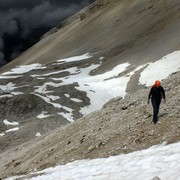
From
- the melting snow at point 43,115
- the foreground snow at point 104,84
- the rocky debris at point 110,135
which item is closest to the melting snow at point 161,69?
the foreground snow at point 104,84

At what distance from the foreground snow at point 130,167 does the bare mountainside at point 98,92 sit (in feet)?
4.86

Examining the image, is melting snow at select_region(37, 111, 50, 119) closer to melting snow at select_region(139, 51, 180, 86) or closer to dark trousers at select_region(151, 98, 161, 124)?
melting snow at select_region(139, 51, 180, 86)

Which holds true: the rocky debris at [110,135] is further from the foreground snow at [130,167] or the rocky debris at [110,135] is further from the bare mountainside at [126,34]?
the bare mountainside at [126,34]

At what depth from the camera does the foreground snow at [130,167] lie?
56.2 ft

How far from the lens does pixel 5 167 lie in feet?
113

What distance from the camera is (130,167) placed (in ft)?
62.6

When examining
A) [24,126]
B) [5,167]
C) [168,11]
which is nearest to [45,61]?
[168,11]

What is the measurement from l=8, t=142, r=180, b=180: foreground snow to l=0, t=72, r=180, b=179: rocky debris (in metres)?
1.27

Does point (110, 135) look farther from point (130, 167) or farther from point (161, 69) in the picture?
point (161, 69)

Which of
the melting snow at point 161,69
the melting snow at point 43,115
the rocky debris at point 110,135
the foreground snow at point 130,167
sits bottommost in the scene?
the melting snow at point 161,69

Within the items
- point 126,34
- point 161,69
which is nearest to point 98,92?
point 161,69

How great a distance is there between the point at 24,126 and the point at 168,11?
87350 mm

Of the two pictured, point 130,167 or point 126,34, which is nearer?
point 130,167

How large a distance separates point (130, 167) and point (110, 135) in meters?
8.18
